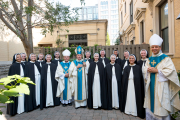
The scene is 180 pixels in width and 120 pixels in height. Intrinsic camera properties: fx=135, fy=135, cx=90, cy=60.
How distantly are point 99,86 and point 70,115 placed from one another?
4.83 ft

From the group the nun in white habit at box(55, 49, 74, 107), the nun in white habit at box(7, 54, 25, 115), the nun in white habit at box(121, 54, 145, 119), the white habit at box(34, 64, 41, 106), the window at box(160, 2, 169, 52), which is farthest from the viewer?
the window at box(160, 2, 169, 52)

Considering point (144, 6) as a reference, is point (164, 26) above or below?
below

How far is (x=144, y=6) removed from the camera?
337 inches

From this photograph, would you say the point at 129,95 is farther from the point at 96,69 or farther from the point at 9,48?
the point at 9,48

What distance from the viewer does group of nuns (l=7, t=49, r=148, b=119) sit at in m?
4.43

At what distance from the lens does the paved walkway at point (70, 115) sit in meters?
4.37

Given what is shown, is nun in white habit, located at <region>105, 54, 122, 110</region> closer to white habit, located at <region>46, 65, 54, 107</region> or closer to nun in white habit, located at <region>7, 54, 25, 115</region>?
white habit, located at <region>46, 65, 54, 107</region>

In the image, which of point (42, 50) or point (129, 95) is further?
point (42, 50)

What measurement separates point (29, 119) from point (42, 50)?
5.82 metres

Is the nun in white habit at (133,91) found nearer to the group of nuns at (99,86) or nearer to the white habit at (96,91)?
the group of nuns at (99,86)

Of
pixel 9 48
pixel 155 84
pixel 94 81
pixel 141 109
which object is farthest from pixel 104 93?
pixel 9 48

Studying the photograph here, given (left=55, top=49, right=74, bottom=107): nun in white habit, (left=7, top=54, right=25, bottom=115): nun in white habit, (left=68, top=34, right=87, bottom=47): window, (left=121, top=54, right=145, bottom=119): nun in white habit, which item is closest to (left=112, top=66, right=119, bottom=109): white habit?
(left=121, top=54, right=145, bottom=119): nun in white habit

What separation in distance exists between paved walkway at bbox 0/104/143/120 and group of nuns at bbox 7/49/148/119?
0.18 meters

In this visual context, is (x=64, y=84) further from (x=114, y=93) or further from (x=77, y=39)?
(x=77, y=39)
